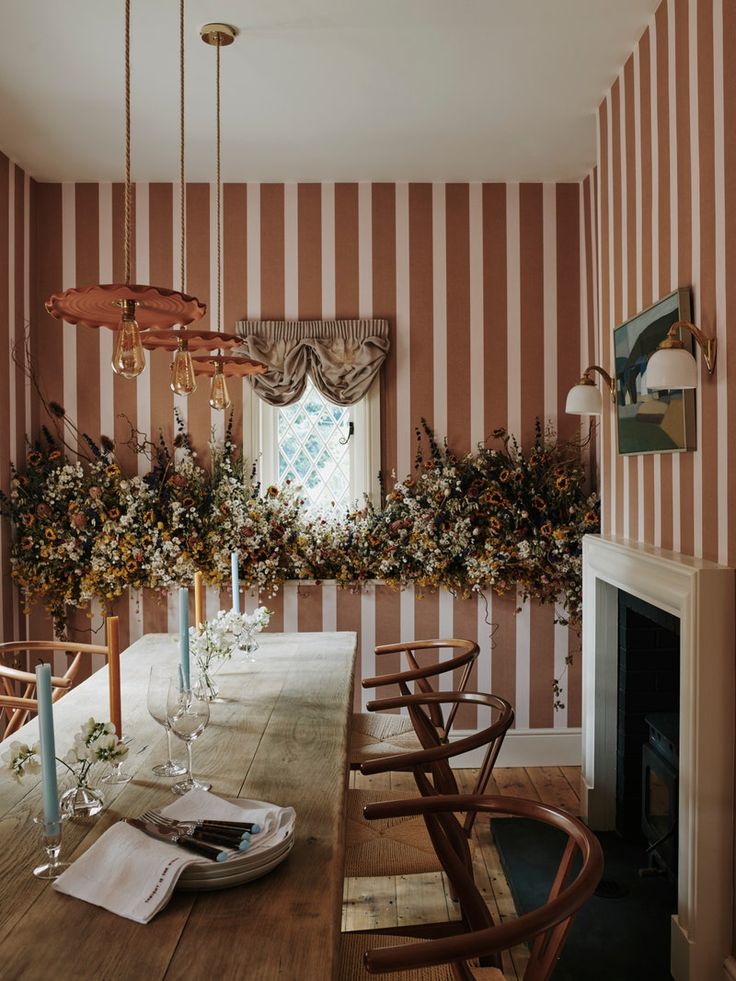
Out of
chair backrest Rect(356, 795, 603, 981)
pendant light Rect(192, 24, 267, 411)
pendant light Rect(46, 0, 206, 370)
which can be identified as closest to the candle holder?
chair backrest Rect(356, 795, 603, 981)

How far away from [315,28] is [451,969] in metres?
2.82

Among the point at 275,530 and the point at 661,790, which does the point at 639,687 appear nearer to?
the point at 661,790

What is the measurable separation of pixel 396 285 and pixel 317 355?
1.90 ft

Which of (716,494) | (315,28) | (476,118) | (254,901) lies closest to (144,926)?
(254,901)

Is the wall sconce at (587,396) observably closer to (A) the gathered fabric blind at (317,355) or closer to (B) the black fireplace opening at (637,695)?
(B) the black fireplace opening at (637,695)

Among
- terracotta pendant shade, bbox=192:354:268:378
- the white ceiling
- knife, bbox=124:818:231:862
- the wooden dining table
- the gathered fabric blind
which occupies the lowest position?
the wooden dining table

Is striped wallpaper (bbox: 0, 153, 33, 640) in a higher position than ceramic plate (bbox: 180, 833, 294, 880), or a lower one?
higher

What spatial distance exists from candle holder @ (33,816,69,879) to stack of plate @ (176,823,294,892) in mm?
213

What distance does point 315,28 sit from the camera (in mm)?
2828

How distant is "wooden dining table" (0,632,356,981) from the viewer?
113cm

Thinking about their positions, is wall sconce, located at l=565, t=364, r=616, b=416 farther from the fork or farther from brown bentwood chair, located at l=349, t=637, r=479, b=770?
the fork

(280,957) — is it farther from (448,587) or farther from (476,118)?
(476,118)

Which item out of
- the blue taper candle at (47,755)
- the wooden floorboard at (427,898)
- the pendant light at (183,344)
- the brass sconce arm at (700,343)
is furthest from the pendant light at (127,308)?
the wooden floorboard at (427,898)

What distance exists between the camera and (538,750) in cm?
429
